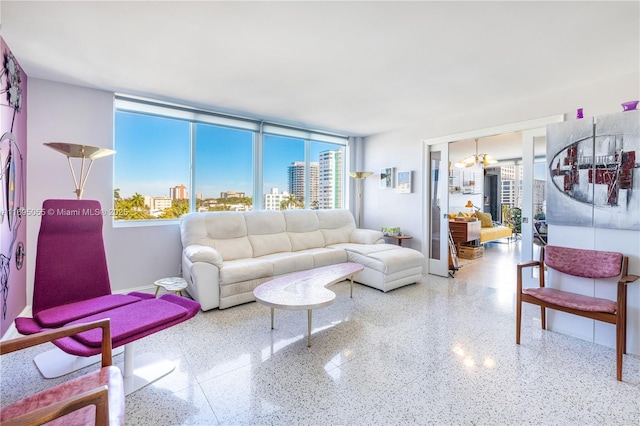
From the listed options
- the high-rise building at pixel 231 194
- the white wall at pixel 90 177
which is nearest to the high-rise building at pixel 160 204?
the white wall at pixel 90 177

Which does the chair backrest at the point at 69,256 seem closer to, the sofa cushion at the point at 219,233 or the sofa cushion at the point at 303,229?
the sofa cushion at the point at 219,233

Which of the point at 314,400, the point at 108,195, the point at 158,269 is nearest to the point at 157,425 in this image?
the point at 314,400

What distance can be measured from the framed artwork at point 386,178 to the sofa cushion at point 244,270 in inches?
108

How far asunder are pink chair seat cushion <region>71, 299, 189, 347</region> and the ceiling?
2.00 meters

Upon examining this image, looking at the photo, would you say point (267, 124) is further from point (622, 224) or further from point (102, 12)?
point (622, 224)

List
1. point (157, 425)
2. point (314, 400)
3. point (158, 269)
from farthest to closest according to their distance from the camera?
point (158, 269) → point (314, 400) → point (157, 425)

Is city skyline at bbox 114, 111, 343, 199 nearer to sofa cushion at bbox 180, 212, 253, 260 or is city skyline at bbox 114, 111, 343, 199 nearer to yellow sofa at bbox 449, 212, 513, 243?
sofa cushion at bbox 180, 212, 253, 260

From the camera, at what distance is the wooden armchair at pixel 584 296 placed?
2.01 metres

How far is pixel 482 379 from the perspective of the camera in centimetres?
196

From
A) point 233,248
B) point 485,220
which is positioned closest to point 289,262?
point 233,248

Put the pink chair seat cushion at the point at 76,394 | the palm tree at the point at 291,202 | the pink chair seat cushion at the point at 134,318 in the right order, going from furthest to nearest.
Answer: the palm tree at the point at 291,202, the pink chair seat cushion at the point at 134,318, the pink chair seat cushion at the point at 76,394

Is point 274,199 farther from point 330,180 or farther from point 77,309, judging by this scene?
point 77,309

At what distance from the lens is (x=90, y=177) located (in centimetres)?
334

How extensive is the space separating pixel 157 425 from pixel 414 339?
194 centimetres
